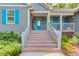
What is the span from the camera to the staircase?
861 centimetres

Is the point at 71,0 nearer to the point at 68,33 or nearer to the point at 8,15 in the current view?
the point at 8,15

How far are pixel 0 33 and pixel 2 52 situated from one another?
13.0 feet

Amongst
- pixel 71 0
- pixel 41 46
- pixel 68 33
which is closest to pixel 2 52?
pixel 41 46

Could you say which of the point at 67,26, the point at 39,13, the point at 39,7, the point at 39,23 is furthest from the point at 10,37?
the point at 67,26

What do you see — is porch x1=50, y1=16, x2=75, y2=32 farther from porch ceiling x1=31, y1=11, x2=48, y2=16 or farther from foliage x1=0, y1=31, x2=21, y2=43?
foliage x1=0, y1=31, x2=21, y2=43

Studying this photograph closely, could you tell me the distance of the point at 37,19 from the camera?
12992mm

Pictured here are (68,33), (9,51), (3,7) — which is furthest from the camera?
(68,33)

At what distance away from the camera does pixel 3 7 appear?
10484 mm

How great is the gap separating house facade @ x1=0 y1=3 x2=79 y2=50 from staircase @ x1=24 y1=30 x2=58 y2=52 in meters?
0.12

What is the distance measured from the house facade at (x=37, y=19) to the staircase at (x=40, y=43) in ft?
0.38

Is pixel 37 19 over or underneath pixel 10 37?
over

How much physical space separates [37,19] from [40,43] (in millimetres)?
3800

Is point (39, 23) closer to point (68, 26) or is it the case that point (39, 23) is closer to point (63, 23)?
point (63, 23)

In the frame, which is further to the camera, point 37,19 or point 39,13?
point 37,19
